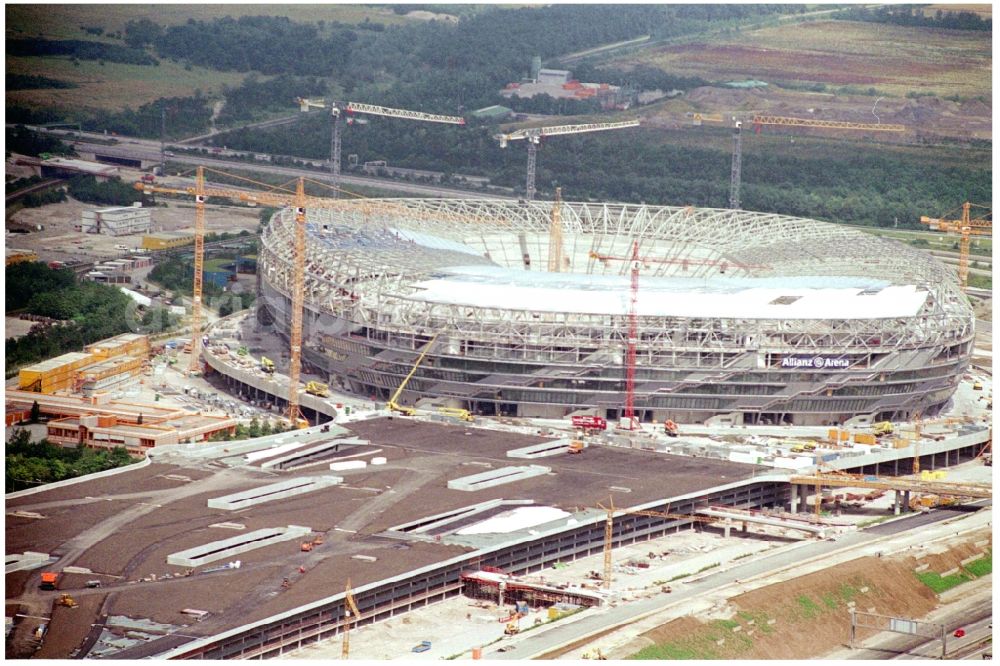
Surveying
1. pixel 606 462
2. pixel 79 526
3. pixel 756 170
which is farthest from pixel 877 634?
pixel 756 170

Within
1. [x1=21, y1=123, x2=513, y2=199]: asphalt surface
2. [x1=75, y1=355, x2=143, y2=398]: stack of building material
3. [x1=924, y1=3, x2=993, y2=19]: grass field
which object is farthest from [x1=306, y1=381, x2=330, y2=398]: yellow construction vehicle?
[x1=924, y1=3, x2=993, y2=19]: grass field

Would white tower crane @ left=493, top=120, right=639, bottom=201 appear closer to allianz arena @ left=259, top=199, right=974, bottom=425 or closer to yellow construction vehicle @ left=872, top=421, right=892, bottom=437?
allianz arena @ left=259, top=199, right=974, bottom=425

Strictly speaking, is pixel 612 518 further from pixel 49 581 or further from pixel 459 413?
pixel 49 581

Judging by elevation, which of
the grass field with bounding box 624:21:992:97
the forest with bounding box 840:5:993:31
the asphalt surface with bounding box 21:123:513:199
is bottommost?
the asphalt surface with bounding box 21:123:513:199

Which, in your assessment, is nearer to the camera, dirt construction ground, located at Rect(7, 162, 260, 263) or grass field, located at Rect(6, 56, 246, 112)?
dirt construction ground, located at Rect(7, 162, 260, 263)

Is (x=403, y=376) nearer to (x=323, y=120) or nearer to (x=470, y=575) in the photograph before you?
(x=470, y=575)

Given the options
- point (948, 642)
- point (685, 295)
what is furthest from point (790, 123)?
point (948, 642)

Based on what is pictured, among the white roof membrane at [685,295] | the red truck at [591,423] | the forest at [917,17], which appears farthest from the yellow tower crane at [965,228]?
the red truck at [591,423]
